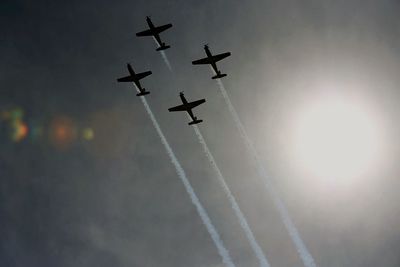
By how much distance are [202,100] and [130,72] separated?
1805cm

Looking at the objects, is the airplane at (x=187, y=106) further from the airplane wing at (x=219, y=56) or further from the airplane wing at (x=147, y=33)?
the airplane wing at (x=147, y=33)

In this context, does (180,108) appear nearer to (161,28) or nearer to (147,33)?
(147,33)

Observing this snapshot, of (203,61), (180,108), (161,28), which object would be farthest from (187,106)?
(161,28)

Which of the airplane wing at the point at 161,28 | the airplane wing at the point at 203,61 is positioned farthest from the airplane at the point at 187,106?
the airplane wing at the point at 161,28

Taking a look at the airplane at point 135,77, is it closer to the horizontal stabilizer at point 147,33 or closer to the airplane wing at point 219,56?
the horizontal stabilizer at point 147,33

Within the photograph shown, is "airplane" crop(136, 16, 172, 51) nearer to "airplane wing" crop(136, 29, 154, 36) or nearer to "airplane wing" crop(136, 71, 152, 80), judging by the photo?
"airplane wing" crop(136, 29, 154, 36)

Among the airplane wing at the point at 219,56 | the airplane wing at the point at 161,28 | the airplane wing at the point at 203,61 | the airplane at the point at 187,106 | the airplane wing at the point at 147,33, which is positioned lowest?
the airplane at the point at 187,106

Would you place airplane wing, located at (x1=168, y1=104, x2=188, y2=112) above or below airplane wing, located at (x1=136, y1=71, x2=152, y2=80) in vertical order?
below

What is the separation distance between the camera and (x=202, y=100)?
107 m

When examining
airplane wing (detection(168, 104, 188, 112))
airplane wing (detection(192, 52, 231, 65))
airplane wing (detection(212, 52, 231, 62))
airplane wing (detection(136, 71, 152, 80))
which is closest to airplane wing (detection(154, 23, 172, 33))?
airplane wing (detection(192, 52, 231, 65))

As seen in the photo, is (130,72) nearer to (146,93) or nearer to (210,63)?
(146,93)

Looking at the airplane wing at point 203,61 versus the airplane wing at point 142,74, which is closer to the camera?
the airplane wing at point 203,61

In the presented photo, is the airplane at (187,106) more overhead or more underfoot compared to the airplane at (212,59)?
more underfoot

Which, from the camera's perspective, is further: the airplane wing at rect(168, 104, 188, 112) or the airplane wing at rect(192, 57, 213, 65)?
the airplane wing at rect(168, 104, 188, 112)
